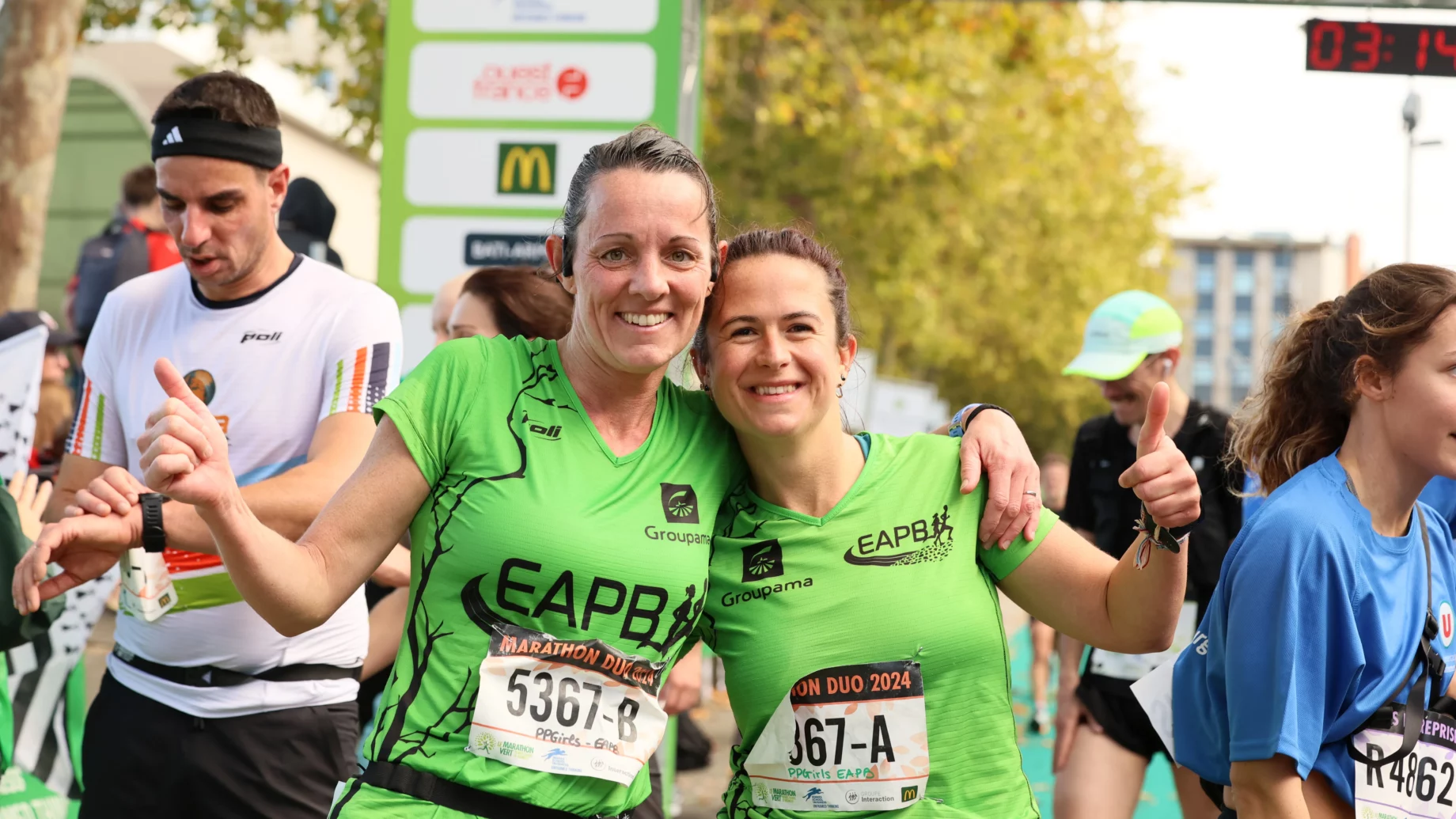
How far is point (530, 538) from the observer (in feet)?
8.43

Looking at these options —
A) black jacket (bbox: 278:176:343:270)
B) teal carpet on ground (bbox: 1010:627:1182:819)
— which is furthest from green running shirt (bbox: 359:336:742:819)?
teal carpet on ground (bbox: 1010:627:1182:819)

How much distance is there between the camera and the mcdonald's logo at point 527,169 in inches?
294

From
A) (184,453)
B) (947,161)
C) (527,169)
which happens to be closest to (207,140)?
(184,453)

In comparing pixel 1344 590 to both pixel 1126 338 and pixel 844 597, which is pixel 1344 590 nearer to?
pixel 844 597

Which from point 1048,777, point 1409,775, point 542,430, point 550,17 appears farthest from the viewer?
point 1048,777

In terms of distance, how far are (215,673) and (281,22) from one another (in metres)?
11.7

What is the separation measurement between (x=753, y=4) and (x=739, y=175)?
141 inches

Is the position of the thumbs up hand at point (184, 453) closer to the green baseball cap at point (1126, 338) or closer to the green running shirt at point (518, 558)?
the green running shirt at point (518, 558)

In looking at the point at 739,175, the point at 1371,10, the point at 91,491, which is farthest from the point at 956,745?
the point at 739,175

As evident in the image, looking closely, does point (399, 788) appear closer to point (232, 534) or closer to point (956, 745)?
point (232, 534)

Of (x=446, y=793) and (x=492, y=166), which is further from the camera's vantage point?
(x=492, y=166)

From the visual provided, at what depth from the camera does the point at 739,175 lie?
757 inches

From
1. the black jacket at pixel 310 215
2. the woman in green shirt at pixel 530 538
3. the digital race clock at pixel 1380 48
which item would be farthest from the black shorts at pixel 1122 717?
the digital race clock at pixel 1380 48

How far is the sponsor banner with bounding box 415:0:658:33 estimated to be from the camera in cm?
743
